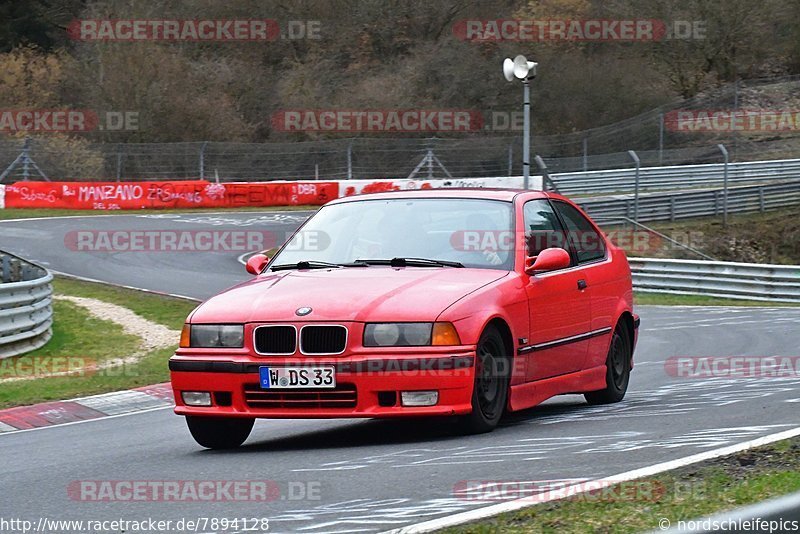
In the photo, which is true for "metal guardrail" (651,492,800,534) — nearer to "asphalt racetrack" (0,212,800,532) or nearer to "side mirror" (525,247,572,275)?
"asphalt racetrack" (0,212,800,532)

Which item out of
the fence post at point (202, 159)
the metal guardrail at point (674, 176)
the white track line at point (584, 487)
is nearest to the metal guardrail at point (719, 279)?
the metal guardrail at point (674, 176)

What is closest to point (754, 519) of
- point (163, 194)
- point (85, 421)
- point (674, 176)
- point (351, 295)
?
point (351, 295)

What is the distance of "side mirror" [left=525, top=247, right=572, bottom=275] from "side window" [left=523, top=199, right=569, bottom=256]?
8.5 inches

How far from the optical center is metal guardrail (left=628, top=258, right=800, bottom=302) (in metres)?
26.3

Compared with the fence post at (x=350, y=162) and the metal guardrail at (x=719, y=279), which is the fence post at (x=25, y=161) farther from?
the metal guardrail at (x=719, y=279)

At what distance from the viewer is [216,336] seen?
751 cm

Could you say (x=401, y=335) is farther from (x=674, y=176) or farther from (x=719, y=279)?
(x=674, y=176)

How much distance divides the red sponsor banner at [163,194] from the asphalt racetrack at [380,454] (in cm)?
3004

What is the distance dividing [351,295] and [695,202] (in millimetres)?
28413

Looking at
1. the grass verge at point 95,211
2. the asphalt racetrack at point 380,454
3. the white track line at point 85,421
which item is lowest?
the white track line at point 85,421

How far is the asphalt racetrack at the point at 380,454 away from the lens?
222 inches

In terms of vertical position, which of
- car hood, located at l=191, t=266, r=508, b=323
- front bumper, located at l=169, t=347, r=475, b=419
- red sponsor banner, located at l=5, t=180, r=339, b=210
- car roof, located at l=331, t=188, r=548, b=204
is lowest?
front bumper, located at l=169, t=347, r=475, b=419

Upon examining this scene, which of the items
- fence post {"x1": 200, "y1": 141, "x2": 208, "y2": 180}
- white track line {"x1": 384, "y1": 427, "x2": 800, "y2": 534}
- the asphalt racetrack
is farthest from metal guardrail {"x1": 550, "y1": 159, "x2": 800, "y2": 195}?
white track line {"x1": 384, "y1": 427, "x2": 800, "y2": 534}

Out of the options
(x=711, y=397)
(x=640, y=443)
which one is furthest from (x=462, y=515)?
(x=711, y=397)
